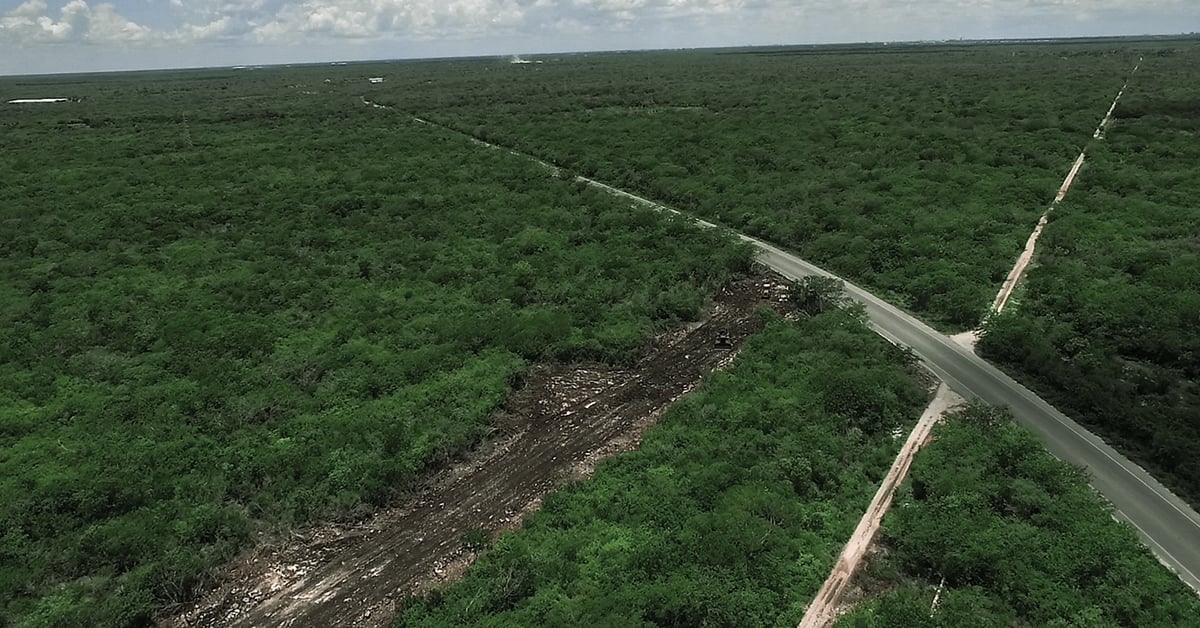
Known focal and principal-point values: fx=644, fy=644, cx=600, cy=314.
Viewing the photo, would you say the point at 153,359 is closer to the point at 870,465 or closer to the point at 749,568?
the point at 749,568

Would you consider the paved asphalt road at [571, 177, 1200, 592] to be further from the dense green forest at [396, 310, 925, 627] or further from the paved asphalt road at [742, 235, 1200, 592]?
the dense green forest at [396, 310, 925, 627]

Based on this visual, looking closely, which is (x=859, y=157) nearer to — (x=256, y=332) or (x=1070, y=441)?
(x=1070, y=441)

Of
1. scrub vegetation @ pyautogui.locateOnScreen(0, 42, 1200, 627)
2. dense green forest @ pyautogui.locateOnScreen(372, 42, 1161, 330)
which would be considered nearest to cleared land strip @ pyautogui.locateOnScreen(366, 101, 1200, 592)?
scrub vegetation @ pyautogui.locateOnScreen(0, 42, 1200, 627)

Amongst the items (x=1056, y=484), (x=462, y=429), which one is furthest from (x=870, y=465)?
(x=462, y=429)

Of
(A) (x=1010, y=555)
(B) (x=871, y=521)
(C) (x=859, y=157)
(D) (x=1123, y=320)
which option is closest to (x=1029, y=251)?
(D) (x=1123, y=320)

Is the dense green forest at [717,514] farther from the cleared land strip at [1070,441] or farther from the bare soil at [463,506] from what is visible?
the cleared land strip at [1070,441]

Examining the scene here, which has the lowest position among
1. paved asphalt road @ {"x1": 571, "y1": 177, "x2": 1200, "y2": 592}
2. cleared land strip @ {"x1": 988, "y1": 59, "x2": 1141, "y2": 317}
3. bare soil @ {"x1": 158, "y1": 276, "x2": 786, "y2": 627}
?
paved asphalt road @ {"x1": 571, "y1": 177, "x2": 1200, "y2": 592}
